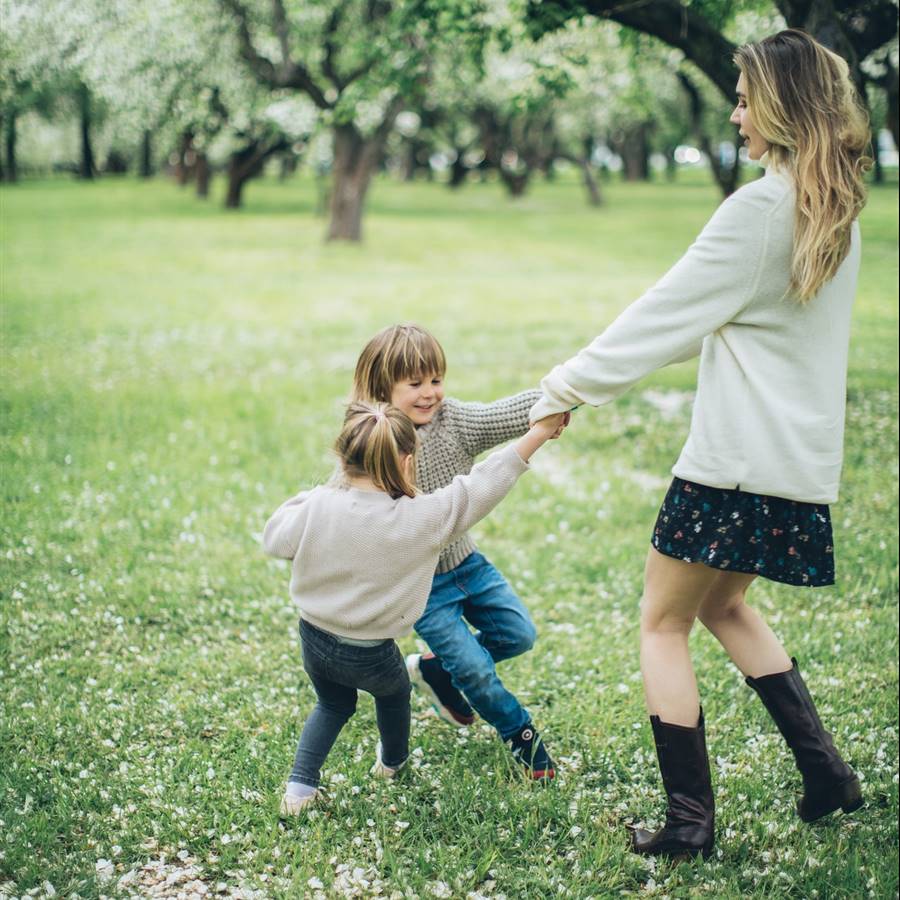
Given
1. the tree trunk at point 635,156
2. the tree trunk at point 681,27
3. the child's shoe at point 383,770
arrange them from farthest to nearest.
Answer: the tree trunk at point 635,156 → the tree trunk at point 681,27 → the child's shoe at point 383,770

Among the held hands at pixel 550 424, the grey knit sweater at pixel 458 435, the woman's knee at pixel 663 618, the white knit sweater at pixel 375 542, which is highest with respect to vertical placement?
the held hands at pixel 550 424

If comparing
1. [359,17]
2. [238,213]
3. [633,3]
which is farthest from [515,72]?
[633,3]

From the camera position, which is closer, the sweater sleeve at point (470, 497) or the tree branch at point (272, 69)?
the sweater sleeve at point (470, 497)

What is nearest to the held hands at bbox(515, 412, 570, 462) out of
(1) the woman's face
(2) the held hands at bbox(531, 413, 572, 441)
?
(2) the held hands at bbox(531, 413, 572, 441)

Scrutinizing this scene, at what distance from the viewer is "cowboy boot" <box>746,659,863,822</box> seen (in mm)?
3484

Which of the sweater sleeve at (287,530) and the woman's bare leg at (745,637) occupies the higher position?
the sweater sleeve at (287,530)

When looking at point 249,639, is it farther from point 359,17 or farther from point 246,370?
point 359,17

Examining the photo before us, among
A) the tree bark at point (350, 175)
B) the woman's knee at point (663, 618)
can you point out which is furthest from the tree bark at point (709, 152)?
the tree bark at point (350, 175)

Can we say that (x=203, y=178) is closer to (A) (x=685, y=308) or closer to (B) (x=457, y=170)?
(B) (x=457, y=170)

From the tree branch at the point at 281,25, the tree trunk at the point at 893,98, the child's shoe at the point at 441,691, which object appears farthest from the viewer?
the tree branch at the point at 281,25

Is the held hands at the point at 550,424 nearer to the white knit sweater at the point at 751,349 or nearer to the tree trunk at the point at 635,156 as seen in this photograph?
the white knit sweater at the point at 751,349

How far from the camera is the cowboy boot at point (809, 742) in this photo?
348cm

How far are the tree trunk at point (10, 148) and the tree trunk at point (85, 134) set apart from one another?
314 cm

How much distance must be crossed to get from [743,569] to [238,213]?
31.1m
